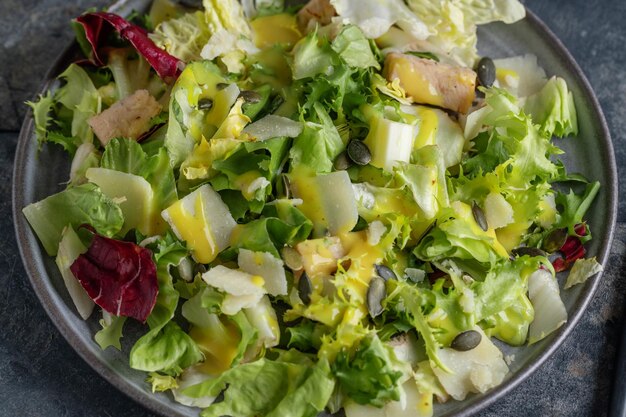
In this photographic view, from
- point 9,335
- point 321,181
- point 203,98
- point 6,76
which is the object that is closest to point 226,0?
point 203,98

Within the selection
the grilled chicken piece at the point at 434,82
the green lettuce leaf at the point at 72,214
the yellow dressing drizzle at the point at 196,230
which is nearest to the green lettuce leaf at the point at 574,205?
the grilled chicken piece at the point at 434,82

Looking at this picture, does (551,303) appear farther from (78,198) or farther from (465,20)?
(78,198)

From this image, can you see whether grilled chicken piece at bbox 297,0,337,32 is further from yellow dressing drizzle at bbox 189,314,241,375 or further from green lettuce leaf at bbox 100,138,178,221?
yellow dressing drizzle at bbox 189,314,241,375

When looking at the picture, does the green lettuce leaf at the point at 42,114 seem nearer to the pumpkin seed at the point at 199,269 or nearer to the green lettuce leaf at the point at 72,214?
the green lettuce leaf at the point at 72,214

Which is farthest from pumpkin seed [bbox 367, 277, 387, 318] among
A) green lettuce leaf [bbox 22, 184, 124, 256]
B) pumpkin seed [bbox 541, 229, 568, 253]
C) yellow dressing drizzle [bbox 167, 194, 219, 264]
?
green lettuce leaf [bbox 22, 184, 124, 256]

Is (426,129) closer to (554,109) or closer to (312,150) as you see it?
(312,150)

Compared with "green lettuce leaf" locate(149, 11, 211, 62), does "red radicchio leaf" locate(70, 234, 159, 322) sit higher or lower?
lower
